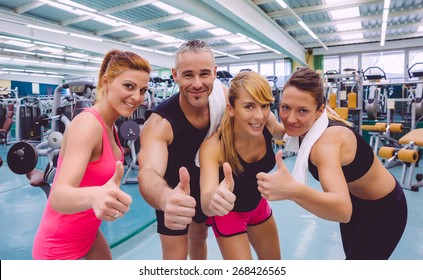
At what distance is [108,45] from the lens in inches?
446

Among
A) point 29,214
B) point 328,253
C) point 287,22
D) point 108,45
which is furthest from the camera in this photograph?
point 108,45

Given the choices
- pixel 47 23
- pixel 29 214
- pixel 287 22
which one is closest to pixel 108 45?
pixel 47 23

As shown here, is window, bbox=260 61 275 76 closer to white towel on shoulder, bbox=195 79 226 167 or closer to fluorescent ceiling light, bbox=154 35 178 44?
fluorescent ceiling light, bbox=154 35 178 44

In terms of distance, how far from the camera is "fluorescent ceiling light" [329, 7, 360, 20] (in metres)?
8.12

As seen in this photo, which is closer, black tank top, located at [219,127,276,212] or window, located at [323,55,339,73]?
black tank top, located at [219,127,276,212]

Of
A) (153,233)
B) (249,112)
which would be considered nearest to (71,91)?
(153,233)

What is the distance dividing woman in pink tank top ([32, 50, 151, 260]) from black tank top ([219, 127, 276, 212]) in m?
0.49

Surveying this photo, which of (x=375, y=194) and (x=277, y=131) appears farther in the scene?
(x=277, y=131)

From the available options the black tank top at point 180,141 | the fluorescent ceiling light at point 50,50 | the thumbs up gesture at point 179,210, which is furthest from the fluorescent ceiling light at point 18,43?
the thumbs up gesture at point 179,210

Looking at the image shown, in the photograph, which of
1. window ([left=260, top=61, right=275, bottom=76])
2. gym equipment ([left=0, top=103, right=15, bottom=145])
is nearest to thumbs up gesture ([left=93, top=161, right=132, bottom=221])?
gym equipment ([left=0, top=103, right=15, bottom=145])

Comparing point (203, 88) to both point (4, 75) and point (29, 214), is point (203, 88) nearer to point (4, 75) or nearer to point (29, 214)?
point (29, 214)

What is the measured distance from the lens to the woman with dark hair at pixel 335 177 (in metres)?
0.97

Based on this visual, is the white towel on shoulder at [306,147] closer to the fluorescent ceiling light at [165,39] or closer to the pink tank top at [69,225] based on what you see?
the pink tank top at [69,225]

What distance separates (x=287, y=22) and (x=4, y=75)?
17.4 meters
